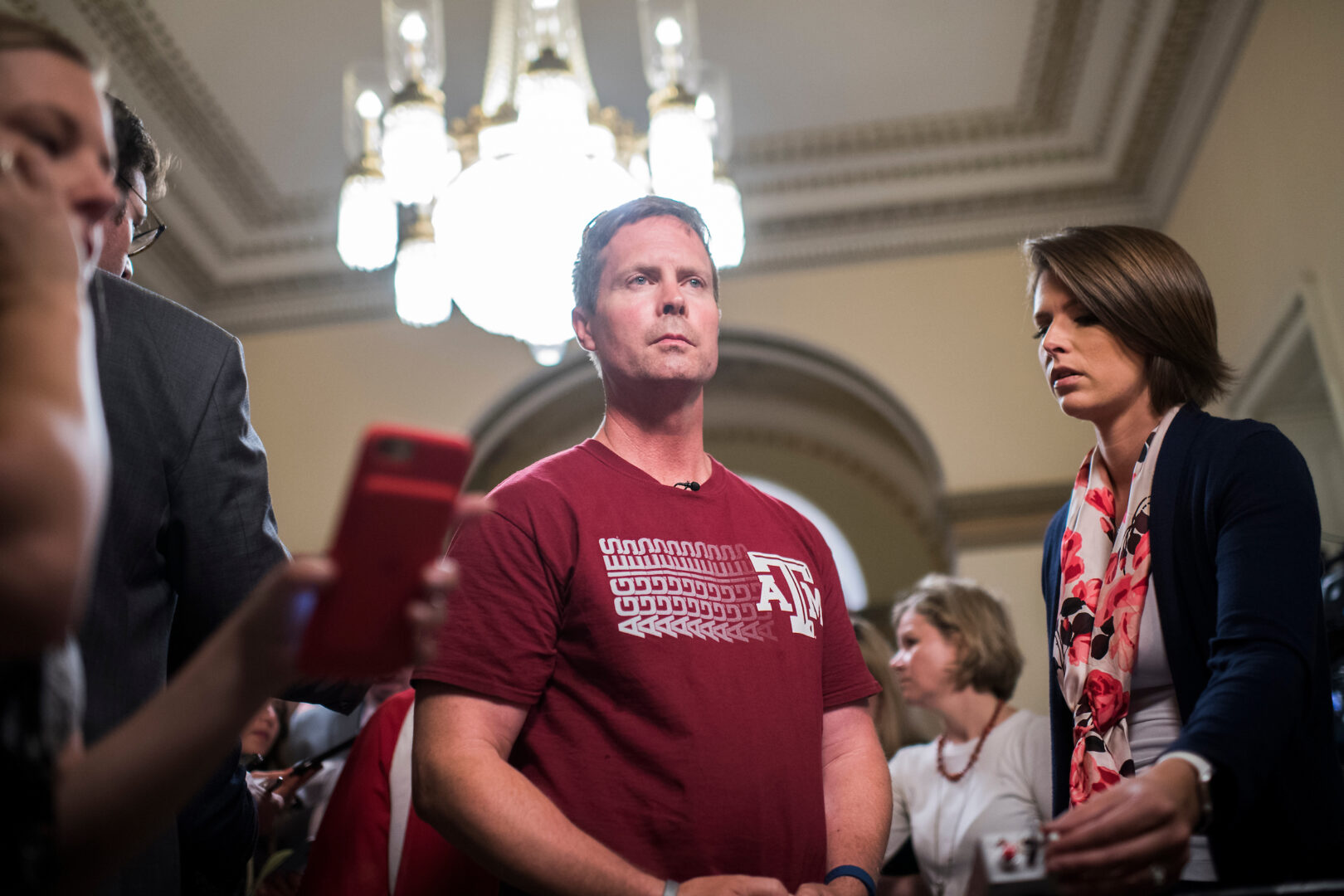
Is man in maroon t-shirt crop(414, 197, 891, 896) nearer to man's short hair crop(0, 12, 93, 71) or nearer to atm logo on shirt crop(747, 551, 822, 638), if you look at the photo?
atm logo on shirt crop(747, 551, 822, 638)

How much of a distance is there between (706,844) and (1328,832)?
0.68 meters

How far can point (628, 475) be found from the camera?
1.52 meters

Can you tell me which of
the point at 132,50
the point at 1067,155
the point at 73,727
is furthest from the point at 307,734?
the point at 1067,155

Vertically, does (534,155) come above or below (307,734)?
above

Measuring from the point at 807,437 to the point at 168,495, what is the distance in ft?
25.5

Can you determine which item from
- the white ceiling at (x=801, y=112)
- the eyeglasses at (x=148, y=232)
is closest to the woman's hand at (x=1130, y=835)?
the eyeglasses at (x=148, y=232)

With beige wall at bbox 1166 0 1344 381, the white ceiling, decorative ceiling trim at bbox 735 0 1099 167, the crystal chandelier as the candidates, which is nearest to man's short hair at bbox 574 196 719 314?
the crystal chandelier

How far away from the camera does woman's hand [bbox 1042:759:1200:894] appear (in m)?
0.89

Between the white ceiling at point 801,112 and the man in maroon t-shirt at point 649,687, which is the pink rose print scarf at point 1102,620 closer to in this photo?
the man in maroon t-shirt at point 649,687

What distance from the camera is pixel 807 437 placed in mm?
8773

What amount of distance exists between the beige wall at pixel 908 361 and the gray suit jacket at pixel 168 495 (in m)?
4.12

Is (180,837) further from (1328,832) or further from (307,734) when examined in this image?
(307,734)

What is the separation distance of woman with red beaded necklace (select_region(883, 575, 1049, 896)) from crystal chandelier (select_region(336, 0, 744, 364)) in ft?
4.66

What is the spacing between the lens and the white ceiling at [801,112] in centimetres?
454
